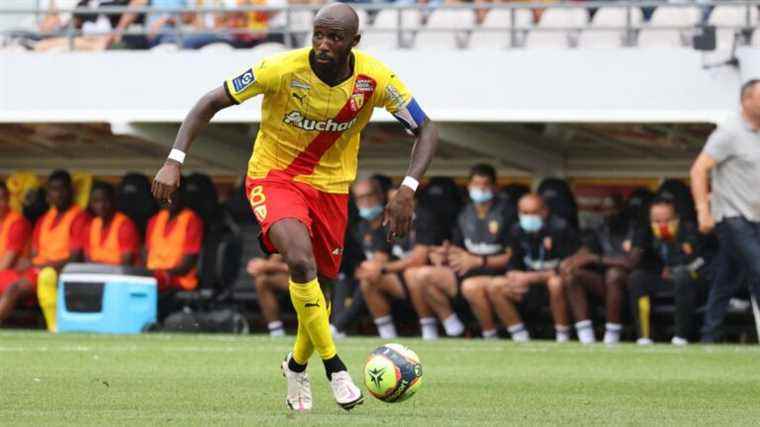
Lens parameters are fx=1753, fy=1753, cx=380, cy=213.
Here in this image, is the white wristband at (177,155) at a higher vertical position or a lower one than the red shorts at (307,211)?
higher

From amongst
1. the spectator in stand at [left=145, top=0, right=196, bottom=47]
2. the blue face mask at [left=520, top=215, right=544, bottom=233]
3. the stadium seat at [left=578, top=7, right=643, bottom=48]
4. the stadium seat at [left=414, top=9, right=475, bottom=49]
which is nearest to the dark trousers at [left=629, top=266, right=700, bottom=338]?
the blue face mask at [left=520, top=215, right=544, bottom=233]

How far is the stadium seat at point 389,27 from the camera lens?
59.4 ft

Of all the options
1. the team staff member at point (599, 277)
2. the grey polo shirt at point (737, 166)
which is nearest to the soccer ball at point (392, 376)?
the grey polo shirt at point (737, 166)

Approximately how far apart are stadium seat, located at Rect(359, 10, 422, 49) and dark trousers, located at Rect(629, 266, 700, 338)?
354cm

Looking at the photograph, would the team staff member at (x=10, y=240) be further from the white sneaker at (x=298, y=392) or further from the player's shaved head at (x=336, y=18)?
the player's shaved head at (x=336, y=18)

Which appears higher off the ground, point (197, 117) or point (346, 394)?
point (197, 117)

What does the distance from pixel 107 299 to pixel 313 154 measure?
30.5 ft

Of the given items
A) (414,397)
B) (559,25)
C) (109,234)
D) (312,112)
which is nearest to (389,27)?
(559,25)

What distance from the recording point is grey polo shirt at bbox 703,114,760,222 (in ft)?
45.7

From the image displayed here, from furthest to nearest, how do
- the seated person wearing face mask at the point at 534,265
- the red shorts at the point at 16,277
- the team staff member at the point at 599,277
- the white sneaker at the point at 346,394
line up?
the red shorts at the point at 16,277, the seated person wearing face mask at the point at 534,265, the team staff member at the point at 599,277, the white sneaker at the point at 346,394

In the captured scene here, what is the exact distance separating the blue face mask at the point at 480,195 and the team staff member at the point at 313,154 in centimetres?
814

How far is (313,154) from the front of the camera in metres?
8.84

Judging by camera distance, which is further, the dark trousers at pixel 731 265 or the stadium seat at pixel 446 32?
the stadium seat at pixel 446 32

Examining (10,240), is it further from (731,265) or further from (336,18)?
(336,18)
